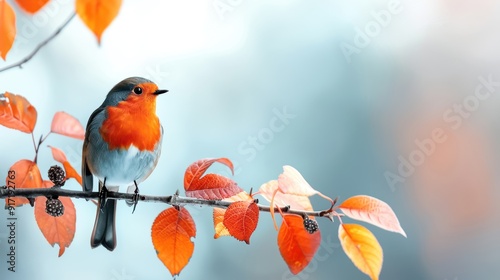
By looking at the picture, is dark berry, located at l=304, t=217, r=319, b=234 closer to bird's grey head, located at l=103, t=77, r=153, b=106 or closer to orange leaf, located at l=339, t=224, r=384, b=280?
orange leaf, located at l=339, t=224, r=384, b=280

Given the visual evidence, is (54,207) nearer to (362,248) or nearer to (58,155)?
(58,155)

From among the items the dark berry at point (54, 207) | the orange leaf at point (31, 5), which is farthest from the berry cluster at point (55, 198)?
the orange leaf at point (31, 5)

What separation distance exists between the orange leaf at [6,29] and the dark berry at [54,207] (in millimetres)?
103

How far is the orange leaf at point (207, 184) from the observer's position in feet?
1.05

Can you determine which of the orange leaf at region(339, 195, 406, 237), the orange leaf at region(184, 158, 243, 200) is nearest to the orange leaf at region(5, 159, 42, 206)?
the orange leaf at region(184, 158, 243, 200)

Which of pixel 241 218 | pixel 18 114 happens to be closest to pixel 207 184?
pixel 241 218

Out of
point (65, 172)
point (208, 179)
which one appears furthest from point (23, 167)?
point (208, 179)

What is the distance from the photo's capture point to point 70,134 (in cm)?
37

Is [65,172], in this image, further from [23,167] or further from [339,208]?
[339,208]

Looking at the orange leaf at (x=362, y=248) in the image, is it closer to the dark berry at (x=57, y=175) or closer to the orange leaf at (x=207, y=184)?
Answer: the orange leaf at (x=207, y=184)

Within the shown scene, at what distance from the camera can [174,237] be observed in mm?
327

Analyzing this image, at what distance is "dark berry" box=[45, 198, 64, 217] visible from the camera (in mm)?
332

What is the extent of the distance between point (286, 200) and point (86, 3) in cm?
18

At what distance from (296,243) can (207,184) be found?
70 mm
